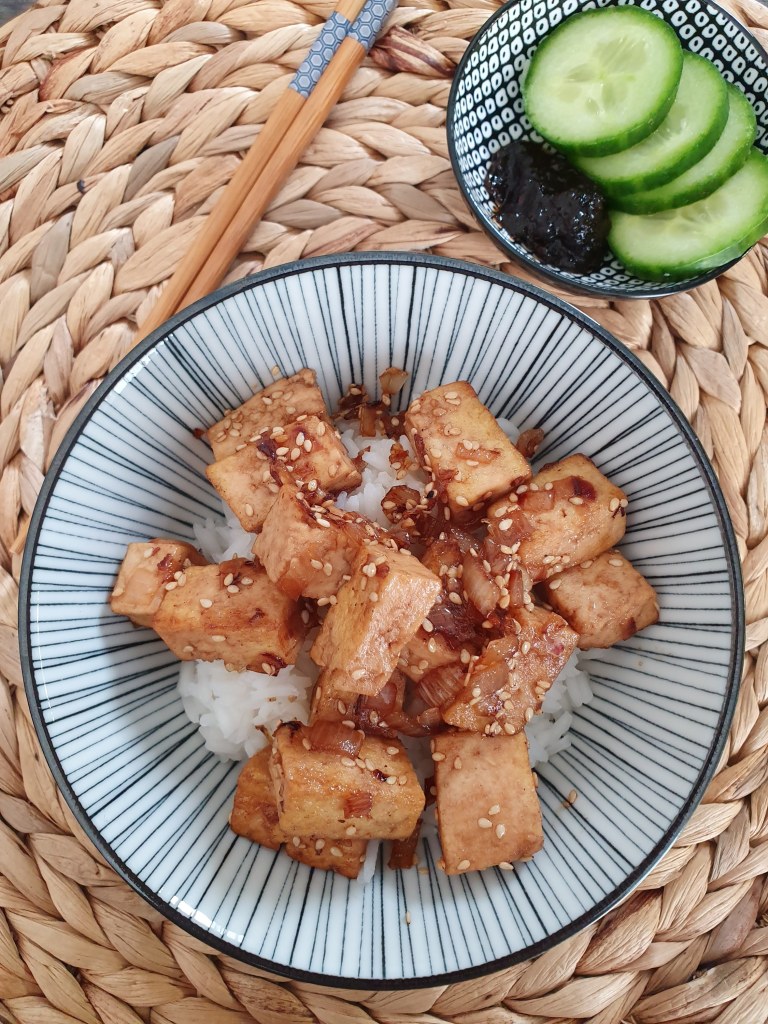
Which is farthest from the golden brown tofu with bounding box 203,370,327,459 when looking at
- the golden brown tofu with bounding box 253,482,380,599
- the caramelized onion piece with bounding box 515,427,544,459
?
the caramelized onion piece with bounding box 515,427,544,459

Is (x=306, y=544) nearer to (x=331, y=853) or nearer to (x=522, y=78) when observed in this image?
(x=331, y=853)

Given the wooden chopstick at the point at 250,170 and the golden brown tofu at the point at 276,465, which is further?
the wooden chopstick at the point at 250,170

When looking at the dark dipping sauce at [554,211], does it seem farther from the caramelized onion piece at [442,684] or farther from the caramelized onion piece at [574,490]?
the caramelized onion piece at [442,684]

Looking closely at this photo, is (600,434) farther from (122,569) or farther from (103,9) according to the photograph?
(103,9)

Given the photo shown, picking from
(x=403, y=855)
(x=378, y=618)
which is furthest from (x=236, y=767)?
(x=378, y=618)

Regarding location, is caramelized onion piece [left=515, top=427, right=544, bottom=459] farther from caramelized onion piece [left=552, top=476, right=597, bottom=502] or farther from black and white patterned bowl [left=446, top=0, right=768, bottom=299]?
black and white patterned bowl [left=446, top=0, right=768, bottom=299]

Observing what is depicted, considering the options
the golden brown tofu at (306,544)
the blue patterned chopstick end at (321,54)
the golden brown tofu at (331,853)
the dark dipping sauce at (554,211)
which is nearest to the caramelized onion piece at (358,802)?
the golden brown tofu at (331,853)
